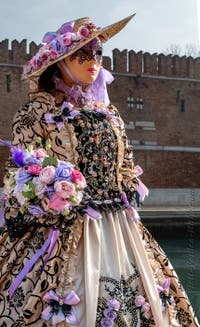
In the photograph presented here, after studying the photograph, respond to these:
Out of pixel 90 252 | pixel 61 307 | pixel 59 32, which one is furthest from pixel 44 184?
pixel 59 32

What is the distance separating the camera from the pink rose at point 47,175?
162cm

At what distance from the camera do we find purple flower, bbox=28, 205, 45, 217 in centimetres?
163

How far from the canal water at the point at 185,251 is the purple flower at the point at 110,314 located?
2018 mm

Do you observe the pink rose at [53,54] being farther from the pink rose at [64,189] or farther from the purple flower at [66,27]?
the pink rose at [64,189]

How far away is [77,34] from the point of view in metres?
1.82

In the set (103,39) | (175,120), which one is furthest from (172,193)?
(103,39)

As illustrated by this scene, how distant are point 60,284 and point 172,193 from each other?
51.2ft

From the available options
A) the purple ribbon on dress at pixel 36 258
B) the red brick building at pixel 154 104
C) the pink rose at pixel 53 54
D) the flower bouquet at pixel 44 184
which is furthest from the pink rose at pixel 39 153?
the red brick building at pixel 154 104

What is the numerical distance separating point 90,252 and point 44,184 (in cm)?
23
